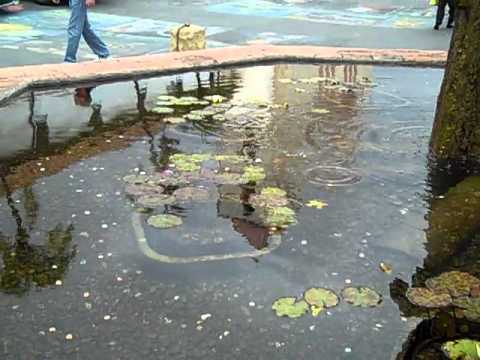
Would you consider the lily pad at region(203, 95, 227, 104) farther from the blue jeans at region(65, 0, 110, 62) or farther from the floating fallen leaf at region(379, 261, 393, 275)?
the floating fallen leaf at region(379, 261, 393, 275)

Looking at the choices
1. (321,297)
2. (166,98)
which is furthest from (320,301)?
(166,98)

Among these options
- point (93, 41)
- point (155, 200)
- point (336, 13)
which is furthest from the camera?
point (336, 13)

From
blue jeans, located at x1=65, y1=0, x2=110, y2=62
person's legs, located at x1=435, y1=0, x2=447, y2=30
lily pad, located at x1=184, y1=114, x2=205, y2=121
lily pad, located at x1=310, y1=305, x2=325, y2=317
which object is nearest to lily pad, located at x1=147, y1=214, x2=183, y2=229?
lily pad, located at x1=310, y1=305, x2=325, y2=317

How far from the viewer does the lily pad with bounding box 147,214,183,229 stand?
4.42 metres

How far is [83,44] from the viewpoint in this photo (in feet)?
42.1

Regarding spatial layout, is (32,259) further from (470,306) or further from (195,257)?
(470,306)

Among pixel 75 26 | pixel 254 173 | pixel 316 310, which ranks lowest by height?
pixel 316 310

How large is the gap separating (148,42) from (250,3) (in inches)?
275

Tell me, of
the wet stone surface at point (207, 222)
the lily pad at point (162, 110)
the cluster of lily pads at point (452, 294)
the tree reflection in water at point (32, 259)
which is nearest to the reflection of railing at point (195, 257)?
the wet stone surface at point (207, 222)

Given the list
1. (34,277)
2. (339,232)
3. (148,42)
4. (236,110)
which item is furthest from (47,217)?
(148,42)

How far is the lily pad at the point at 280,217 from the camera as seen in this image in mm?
4480

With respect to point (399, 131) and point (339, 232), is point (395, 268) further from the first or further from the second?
point (399, 131)

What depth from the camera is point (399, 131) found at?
653cm

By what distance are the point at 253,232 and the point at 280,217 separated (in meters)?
0.28
